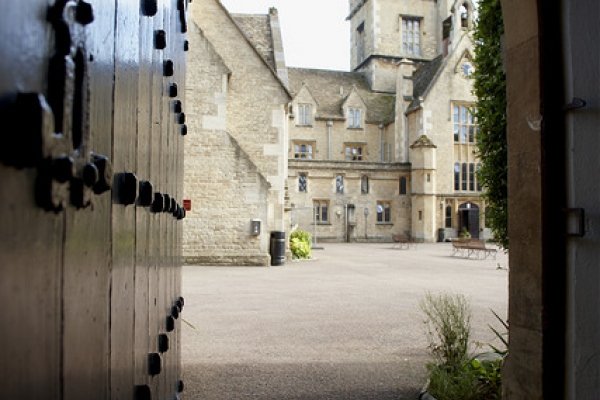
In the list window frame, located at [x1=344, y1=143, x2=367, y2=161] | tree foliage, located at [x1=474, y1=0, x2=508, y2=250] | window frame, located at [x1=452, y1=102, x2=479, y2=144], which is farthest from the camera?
window frame, located at [x1=344, y1=143, x2=367, y2=161]

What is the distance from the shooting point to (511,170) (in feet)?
10.9

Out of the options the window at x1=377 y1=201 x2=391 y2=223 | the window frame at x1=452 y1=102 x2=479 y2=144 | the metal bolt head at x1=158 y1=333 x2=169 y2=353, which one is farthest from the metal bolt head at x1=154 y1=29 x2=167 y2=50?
the window frame at x1=452 y1=102 x2=479 y2=144

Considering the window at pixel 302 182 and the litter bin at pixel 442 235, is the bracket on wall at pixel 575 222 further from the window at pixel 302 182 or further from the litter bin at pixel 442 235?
the litter bin at pixel 442 235

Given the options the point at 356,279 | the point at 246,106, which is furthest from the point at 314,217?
the point at 356,279

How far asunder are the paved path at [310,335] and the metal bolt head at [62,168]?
396 centimetres

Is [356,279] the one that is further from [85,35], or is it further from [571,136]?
[85,35]

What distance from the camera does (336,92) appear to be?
48.1 meters

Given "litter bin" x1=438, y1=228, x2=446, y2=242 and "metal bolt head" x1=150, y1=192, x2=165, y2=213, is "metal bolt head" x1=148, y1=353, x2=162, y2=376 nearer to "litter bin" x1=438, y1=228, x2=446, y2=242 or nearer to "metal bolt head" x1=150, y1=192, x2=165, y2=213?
"metal bolt head" x1=150, y1=192, x2=165, y2=213

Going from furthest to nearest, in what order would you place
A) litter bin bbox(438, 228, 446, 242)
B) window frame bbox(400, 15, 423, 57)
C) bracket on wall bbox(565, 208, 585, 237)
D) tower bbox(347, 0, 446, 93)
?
1. window frame bbox(400, 15, 423, 57)
2. tower bbox(347, 0, 446, 93)
3. litter bin bbox(438, 228, 446, 242)
4. bracket on wall bbox(565, 208, 585, 237)

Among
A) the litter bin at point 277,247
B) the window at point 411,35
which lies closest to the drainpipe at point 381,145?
the window at point 411,35

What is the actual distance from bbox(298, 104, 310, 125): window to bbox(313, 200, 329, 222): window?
8841 millimetres

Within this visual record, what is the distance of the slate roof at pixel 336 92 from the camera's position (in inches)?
1821

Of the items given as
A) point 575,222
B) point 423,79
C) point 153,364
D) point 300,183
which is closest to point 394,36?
point 423,79

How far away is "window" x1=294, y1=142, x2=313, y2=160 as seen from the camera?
1752 inches
